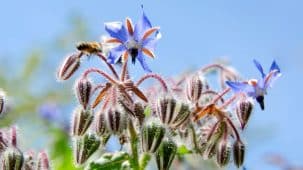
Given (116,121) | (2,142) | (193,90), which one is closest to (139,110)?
(116,121)

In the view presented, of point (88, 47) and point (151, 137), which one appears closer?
point (151, 137)

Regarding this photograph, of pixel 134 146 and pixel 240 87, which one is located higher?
pixel 240 87

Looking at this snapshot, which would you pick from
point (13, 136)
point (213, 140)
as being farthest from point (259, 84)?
point (13, 136)

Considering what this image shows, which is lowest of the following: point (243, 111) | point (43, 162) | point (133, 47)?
point (43, 162)

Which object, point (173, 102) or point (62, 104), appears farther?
point (62, 104)

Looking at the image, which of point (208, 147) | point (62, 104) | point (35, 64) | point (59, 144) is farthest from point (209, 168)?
point (35, 64)

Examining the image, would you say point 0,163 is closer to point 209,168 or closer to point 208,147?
point 208,147

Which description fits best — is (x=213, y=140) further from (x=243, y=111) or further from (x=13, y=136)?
(x=13, y=136)

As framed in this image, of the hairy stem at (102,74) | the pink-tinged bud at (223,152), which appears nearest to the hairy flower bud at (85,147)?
the hairy stem at (102,74)
